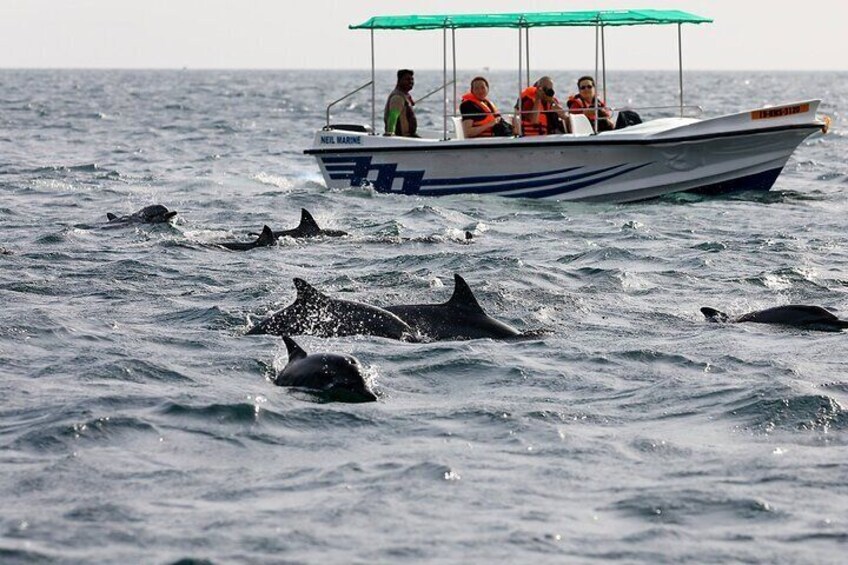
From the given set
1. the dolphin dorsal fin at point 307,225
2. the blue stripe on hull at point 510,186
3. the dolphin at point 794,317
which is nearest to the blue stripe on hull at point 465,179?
the blue stripe on hull at point 510,186

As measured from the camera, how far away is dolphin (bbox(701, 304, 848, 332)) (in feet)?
37.5

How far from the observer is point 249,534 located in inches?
257

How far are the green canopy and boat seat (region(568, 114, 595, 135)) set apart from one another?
1286 millimetres

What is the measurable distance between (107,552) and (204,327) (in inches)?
213

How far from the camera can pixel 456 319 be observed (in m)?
11.1

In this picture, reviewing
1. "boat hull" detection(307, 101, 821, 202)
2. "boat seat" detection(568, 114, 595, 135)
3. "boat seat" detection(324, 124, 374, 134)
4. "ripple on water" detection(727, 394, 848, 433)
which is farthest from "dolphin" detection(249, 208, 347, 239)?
"ripple on water" detection(727, 394, 848, 433)

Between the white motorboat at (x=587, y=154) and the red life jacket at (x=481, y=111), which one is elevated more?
the red life jacket at (x=481, y=111)

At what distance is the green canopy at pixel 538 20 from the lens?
2067 centimetres

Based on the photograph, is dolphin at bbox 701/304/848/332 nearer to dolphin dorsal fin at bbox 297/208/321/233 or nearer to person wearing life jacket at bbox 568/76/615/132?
dolphin dorsal fin at bbox 297/208/321/233

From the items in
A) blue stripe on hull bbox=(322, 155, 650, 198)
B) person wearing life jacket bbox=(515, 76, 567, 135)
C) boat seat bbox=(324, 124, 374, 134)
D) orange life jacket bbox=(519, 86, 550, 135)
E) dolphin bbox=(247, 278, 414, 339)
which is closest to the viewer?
dolphin bbox=(247, 278, 414, 339)

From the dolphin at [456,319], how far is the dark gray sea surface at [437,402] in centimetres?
21

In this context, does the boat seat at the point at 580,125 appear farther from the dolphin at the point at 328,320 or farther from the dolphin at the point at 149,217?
the dolphin at the point at 328,320

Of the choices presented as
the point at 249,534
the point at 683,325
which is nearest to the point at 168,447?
the point at 249,534

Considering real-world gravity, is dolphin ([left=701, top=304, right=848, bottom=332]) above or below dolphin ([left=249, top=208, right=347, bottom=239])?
below
